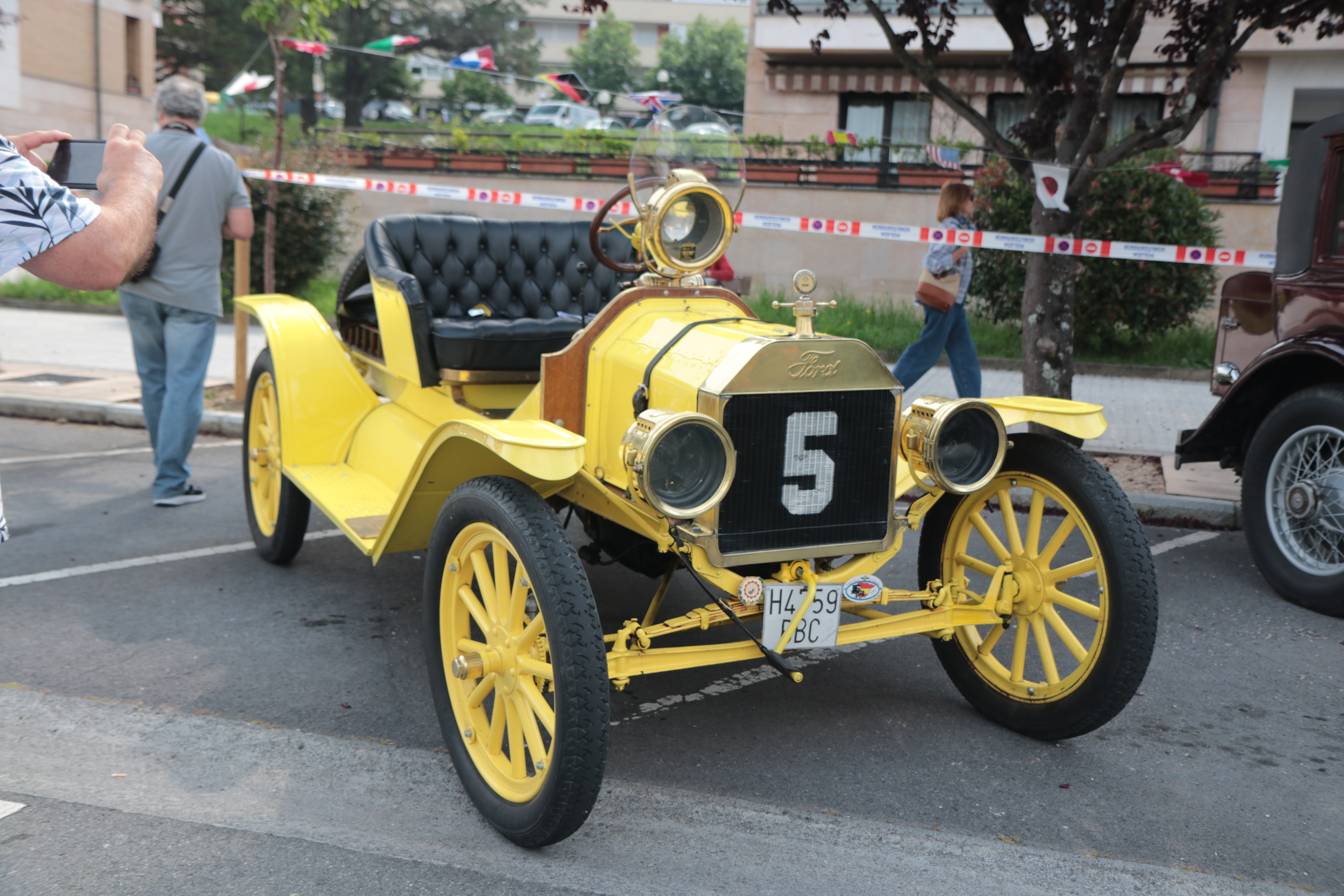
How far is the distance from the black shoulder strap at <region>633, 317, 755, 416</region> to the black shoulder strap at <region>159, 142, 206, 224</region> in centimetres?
338

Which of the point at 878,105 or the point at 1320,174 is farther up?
the point at 878,105

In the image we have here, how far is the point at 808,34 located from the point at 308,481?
20.4 meters

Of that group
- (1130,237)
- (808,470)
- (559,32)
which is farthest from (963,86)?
(559,32)

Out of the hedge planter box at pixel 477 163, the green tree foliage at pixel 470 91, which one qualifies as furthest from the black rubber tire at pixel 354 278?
the green tree foliage at pixel 470 91

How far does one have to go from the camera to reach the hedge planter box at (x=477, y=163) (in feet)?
61.3

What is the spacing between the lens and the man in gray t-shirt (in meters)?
5.53

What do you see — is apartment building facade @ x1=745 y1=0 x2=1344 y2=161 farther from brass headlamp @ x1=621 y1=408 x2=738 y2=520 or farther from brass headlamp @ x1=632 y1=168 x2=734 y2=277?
brass headlamp @ x1=621 y1=408 x2=738 y2=520

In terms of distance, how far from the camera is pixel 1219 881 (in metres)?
2.64

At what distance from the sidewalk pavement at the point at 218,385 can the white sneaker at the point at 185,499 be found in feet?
5.98

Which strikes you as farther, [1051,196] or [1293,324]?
[1051,196]

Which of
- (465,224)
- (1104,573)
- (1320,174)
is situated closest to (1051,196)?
(1320,174)

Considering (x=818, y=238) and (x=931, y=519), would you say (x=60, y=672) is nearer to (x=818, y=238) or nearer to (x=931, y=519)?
(x=931, y=519)

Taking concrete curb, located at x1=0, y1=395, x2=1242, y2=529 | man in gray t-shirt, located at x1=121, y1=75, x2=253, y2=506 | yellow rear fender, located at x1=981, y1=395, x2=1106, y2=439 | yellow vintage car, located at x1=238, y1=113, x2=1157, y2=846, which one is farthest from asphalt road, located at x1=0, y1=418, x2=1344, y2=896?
concrete curb, located at x1=0, y1=395, x2=1242, y2=529

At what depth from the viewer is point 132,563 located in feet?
16.0
